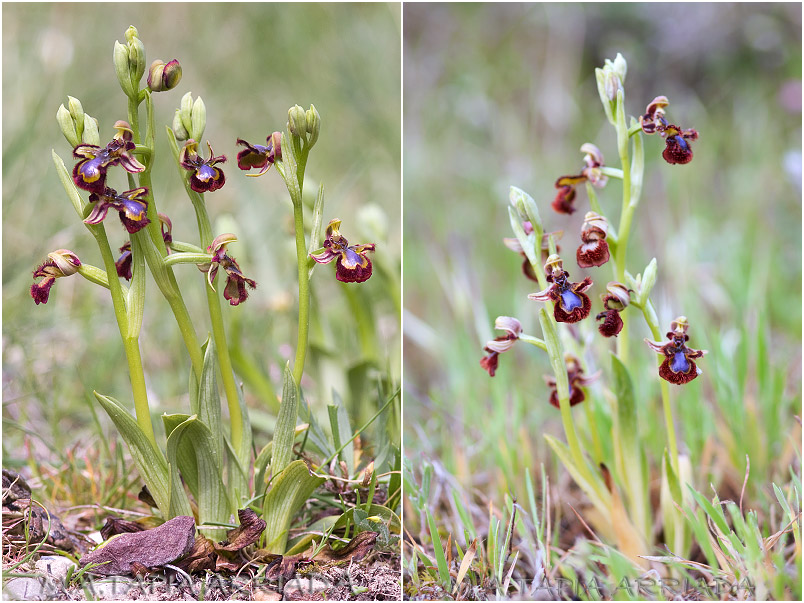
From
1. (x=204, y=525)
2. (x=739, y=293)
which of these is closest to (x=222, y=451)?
(x=204, y=525)

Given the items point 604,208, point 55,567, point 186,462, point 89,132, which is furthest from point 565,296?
point 604,208

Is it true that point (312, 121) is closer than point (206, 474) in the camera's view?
Yes

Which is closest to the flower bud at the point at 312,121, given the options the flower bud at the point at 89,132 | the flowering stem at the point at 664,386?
the flower bud at the point at 89,132

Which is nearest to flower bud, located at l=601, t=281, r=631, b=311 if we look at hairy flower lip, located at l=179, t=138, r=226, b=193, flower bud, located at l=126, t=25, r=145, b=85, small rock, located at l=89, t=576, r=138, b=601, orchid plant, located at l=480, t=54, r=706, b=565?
orchid plant, located at l=480, t=54, r=706, b=565

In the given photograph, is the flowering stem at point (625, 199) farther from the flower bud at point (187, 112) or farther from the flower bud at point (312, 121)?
the flower bud at point (187, 112)

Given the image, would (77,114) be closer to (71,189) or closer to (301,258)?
(71,189)

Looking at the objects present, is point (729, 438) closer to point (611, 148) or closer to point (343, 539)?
point (343, 539)

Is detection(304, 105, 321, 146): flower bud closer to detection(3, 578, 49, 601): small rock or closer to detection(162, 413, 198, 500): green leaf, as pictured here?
detection(162, 413, 198, 500): green leaf
